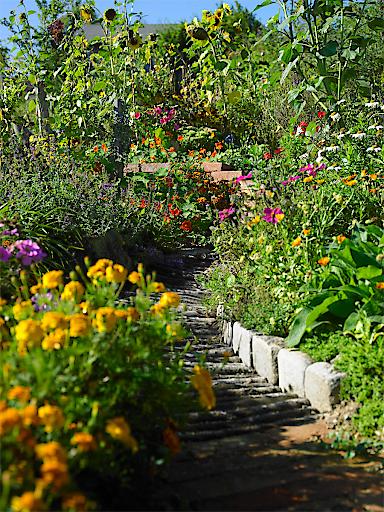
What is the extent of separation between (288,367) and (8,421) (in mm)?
2072

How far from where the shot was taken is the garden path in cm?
221

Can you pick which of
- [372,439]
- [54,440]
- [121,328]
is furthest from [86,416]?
[372,439]

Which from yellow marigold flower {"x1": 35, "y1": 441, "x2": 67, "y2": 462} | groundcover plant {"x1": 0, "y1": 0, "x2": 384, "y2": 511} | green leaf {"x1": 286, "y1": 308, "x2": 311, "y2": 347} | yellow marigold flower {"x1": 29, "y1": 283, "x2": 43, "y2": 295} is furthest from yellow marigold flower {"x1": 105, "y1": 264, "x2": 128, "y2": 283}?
green leaf {"x1": 286, "y1": 308, "x2": 311, "y2": 347}

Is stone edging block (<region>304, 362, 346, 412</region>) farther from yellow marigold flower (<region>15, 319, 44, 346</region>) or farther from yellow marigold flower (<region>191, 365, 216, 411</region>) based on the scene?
yellow marigold flower (<region>15, 319, 44, 346</region>)

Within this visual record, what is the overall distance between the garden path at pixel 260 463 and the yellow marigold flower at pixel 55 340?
58cm

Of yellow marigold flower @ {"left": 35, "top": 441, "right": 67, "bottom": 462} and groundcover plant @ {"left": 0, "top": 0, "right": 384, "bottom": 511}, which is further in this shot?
groundcover plant @ {"left": 0, "top": 0, "right": 384, "bottom": 511}

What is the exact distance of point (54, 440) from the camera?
6.27 feet

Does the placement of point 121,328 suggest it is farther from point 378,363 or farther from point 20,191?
point 20,191

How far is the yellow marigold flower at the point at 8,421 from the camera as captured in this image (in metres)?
1.66

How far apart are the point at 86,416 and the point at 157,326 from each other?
0.46m

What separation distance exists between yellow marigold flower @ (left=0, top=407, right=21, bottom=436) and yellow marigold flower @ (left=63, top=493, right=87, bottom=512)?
Result: 225mm

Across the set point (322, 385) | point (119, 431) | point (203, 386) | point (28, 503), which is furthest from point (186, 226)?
point (28, 503)

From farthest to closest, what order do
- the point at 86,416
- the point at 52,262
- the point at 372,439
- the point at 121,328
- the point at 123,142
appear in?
the point at 123,142 → the point at 52,262 → the point at 372,439 → the point at 121,328 → the point at 86,416

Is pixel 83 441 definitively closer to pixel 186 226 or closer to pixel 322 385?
pixel 322 385
